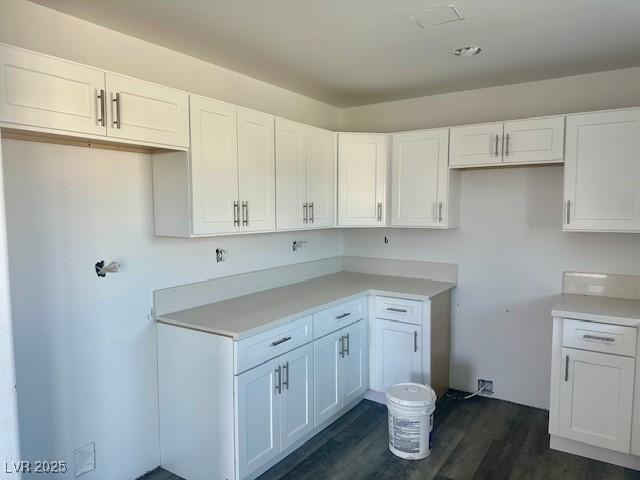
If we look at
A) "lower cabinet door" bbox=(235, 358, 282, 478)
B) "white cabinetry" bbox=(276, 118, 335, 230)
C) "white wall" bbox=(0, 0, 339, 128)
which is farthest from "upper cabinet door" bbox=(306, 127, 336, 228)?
"lower cabinet door" bbox=(235, 358, 282, 478)

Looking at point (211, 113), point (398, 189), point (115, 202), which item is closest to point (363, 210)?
point (398, 189)

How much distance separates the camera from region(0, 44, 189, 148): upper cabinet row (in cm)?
169

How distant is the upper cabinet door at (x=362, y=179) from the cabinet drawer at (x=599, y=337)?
1.56 meters

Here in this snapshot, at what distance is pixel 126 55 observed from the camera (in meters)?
2.38

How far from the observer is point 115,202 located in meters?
2.38

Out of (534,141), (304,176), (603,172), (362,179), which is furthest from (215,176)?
(603,172)

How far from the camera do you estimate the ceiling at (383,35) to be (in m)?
2.05

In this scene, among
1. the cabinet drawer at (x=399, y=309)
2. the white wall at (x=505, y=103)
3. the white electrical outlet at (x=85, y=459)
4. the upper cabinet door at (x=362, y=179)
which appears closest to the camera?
the white electrical outlet at (x=85, y=459)

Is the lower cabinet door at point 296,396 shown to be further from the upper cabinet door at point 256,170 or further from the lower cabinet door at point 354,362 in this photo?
the upper cabinet door at point 256,170

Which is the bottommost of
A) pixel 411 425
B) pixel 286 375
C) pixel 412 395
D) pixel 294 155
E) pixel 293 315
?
pixel 411 425

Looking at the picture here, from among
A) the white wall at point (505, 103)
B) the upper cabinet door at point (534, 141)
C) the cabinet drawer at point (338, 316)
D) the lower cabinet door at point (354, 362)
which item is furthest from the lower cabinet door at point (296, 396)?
the white wall at point (505, 103)

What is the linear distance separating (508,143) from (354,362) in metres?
1.95

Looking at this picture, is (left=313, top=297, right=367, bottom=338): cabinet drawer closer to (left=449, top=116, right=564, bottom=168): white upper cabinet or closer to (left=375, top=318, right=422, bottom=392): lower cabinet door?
(left=375, top=318, right=422, bottom=392): lower cabinet door

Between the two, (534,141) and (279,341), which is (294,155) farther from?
(534,141)
